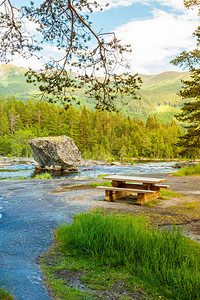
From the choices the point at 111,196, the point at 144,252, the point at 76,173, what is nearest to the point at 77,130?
the point at 76,173

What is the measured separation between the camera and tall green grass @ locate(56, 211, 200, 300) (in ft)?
9.70

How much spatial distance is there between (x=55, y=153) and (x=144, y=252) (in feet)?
101

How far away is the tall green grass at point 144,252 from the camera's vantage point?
2.96m

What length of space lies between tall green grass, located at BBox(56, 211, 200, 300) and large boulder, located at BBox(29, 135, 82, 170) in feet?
97.9

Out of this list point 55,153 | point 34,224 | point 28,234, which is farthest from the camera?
point 55,153

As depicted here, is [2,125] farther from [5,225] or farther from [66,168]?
[5,225]

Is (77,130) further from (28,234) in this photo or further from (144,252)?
(144,252)

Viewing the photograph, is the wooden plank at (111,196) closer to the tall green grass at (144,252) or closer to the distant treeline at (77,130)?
the tall green grass at (144,252)

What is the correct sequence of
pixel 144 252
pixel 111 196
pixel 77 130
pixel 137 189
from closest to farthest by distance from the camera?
pixel 144 252 → pixel 111 196 → pixel 137 189 → pixel 77 130

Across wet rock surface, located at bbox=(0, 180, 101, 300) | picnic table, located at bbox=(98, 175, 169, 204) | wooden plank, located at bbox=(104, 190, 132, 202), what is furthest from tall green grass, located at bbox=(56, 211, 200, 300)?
wooden plank, located at bbox=(104, 190, 132, 202)

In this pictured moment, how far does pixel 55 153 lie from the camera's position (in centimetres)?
3388

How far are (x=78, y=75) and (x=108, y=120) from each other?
9235 cm

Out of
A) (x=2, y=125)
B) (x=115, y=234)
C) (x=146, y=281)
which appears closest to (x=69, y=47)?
(x=115, y=234)

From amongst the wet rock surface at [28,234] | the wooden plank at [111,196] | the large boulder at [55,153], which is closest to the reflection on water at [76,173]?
the large boulder at [55,153]
